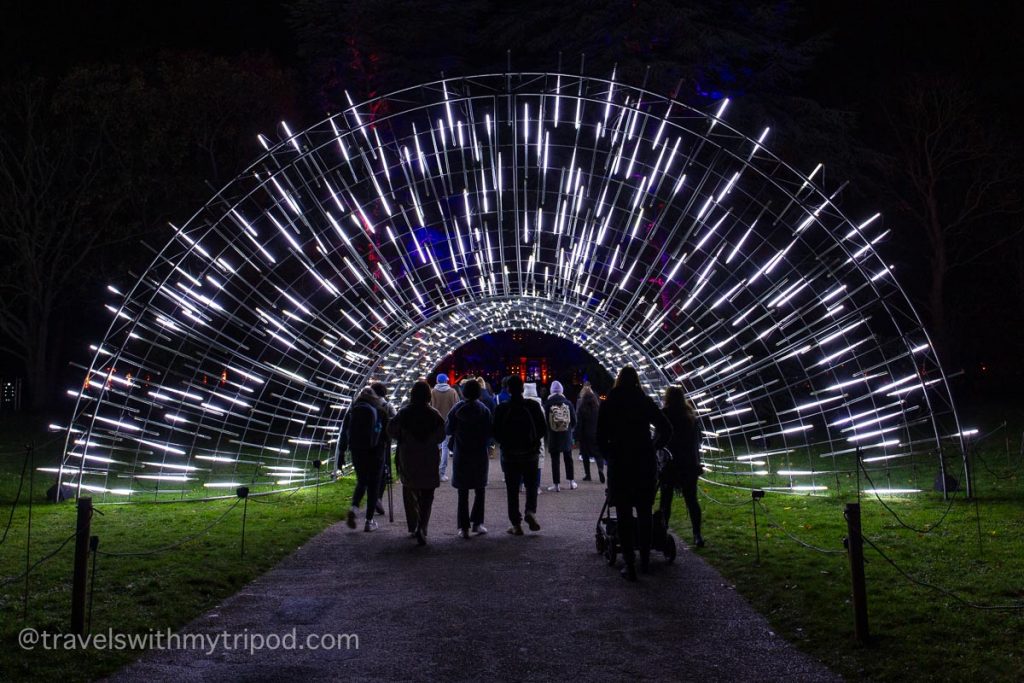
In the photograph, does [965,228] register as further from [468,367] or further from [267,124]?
[267,124]

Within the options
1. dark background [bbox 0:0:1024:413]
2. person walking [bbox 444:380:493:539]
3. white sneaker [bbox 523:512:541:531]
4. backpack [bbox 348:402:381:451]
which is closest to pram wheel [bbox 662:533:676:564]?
white sneaker [bbox 523:512:541:531]

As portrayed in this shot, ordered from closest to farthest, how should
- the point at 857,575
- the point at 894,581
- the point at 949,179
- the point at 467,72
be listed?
1. the point at 857,575
2. the point at 894,581
3. the point at 467,72
4. the point at 949,179

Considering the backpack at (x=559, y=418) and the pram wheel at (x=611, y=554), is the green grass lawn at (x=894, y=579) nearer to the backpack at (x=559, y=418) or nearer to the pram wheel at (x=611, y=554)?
the pram wheel at (x=611, y=554)

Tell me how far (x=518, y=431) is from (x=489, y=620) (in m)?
3.65

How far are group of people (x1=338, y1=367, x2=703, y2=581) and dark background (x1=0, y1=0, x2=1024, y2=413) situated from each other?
16.5 meters

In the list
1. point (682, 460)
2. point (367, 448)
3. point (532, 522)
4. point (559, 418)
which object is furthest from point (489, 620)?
point (559, 418)

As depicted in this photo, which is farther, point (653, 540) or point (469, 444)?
point (469, 444)

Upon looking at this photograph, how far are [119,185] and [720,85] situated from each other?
664 inches

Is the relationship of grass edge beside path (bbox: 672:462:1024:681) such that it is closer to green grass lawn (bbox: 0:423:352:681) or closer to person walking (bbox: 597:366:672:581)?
person walking (bbox: 597:366:672:581)

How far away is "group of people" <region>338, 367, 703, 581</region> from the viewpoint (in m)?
8.39

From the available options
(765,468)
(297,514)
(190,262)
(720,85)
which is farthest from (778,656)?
(720,85)

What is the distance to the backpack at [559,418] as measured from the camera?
14625 millimetres

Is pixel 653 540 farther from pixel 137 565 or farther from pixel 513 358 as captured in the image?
pixel 513 358

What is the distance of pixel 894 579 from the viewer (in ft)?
26.0
